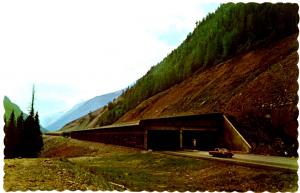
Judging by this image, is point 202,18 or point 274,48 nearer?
point 202,18

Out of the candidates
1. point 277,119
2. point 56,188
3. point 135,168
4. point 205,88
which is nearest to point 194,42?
point 205,88

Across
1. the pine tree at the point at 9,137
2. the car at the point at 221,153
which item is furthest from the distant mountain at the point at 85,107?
the car at the point at 221,153

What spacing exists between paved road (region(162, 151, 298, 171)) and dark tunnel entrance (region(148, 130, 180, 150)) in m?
0.57

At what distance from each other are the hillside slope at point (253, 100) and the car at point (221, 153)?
0.96m

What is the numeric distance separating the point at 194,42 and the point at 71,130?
5.15 metres

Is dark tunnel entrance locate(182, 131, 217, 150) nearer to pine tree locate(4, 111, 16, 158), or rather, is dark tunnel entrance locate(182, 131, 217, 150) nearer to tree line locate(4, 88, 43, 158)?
tree line locate(4, 88, 43, 158)

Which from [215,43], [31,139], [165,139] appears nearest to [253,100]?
[165,139]

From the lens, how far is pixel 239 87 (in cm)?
1573

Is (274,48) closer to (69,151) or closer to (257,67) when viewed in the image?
(257,67)

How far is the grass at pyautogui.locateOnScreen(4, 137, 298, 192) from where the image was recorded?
11477 millimetres

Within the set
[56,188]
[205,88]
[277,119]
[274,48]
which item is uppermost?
[274,48]

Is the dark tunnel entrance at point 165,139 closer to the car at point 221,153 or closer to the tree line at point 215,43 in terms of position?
the tree line at point 215,43

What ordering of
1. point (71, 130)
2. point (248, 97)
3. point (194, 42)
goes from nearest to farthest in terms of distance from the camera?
point (71, 130) < point (248, 97) < point (194, 42)

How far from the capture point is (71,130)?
540 inches
